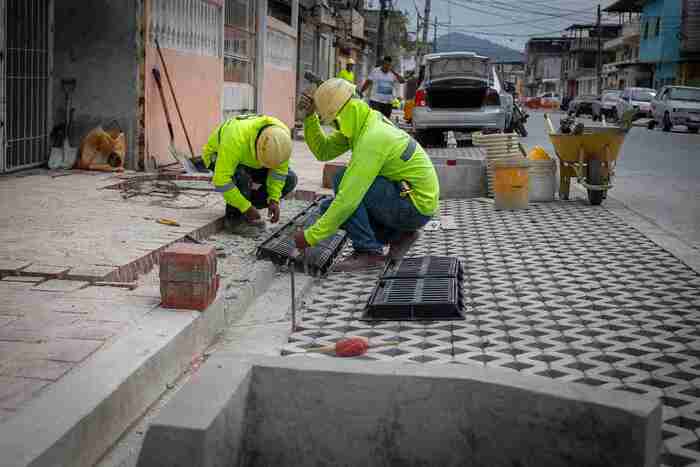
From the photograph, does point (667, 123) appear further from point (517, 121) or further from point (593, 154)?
point (593, 154)

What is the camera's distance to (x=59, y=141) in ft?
33.6

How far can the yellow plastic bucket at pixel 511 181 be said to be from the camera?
9547 mm

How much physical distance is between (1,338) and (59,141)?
22.0 feet

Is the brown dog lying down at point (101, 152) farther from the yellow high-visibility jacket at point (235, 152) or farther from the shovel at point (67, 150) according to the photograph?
the yellow high-visibility jacket at point (235, 152)

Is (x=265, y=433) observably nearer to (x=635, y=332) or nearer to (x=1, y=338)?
(x=1, y=338)

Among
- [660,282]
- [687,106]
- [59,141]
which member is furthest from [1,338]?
[687,106]

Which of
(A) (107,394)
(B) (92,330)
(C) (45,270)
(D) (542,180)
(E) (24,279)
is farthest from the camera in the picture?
(D) (542,180)

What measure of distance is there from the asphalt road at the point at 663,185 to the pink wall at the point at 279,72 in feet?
17.8

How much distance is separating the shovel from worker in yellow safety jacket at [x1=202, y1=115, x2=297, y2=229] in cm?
345

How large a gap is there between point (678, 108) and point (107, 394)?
29.2 m

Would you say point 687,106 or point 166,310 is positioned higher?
point 687,106

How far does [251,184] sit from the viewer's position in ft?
23.8

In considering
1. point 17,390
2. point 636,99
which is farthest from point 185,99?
point 636,99

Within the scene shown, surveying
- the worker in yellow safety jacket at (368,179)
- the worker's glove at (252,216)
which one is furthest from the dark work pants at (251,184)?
the worker in yellow safety jacket at (368,179)
